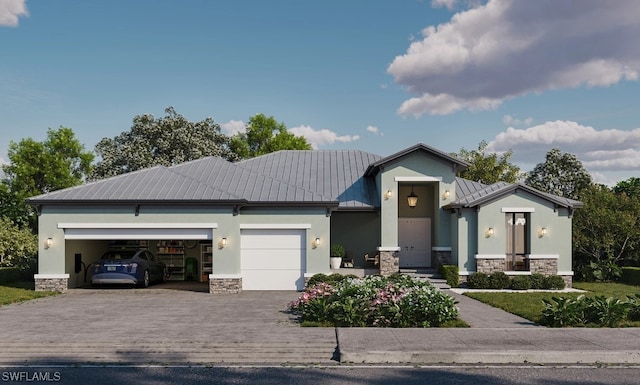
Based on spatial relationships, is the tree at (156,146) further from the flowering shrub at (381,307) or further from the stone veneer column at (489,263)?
the flowering shrub at (381,307)

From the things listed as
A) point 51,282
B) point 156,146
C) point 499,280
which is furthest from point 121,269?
point 156,146

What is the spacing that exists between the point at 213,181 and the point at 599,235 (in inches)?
693

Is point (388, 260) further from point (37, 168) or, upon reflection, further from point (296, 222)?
point (37, 168)

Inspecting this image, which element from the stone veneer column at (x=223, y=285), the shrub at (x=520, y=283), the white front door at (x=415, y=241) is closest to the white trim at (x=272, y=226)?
the stone veneer column at (x=223, y=285)

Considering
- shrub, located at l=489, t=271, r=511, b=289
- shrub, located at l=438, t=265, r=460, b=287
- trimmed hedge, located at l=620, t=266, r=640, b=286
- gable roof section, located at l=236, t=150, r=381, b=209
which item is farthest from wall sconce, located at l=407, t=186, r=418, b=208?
trimmed hedge, located at l=620, t=266, r=640, b=286

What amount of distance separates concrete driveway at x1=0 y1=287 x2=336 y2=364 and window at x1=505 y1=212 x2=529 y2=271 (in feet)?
32.1

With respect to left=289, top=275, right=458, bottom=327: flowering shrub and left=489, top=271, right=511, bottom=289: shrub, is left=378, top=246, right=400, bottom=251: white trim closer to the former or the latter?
left=489, top=271, right=511, bottom=289: shrub

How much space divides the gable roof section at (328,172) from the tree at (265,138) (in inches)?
783

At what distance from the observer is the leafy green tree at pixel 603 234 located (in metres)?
25.8

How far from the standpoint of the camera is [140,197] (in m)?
19.6

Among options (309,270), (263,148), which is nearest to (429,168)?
(309,270)

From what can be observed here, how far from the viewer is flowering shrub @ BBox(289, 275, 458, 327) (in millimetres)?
12492

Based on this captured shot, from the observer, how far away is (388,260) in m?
22.6

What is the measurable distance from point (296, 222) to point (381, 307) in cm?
809
